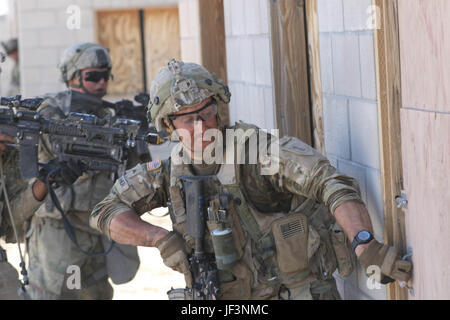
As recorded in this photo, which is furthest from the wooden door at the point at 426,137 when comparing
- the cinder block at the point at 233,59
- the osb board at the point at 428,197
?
the cinder block at the point at 233,59

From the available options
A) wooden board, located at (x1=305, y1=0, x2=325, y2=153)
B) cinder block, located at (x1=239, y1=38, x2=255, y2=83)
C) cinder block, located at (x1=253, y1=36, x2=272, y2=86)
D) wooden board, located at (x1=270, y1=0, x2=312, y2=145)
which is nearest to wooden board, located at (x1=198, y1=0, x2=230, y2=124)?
cinder block, located at (x1=239, y1=38, x2=255, y2=83)

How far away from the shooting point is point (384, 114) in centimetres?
289

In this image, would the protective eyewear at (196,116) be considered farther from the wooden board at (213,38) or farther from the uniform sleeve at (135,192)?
the wooden board at (213,38)

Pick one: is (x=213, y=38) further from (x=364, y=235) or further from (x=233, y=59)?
(x=364, y=235)

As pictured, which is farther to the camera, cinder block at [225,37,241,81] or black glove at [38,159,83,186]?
cinder block at [225,37,241,81]

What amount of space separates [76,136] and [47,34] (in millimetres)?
9799

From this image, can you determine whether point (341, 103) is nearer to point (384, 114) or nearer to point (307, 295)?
point (384, 114)

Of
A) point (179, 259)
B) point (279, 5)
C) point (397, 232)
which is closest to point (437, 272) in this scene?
point (397, 232)

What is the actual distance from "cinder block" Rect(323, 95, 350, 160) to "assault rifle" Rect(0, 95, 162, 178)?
1.17 m

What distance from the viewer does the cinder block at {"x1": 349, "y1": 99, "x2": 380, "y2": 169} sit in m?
3.12

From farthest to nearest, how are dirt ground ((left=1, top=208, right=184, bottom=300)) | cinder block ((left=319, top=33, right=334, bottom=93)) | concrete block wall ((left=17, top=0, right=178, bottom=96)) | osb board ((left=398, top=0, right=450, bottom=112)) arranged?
1. concrete block wall ((left=17, top=0, right=178, bottom=96))
2. dirt ground ((left=1, top=208, right=184, bottom=300))
3. cinder block ((left=319, top=33, right=334, bottom=93))
4. osb board ((left=398, top=0, right=450, bottom=112))

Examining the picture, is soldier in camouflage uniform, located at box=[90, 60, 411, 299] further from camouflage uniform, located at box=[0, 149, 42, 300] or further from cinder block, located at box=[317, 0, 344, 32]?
camouflage uniform, located at box=[0, 149, 42, 300]

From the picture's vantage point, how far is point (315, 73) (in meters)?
3.92

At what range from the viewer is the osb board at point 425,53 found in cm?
227
